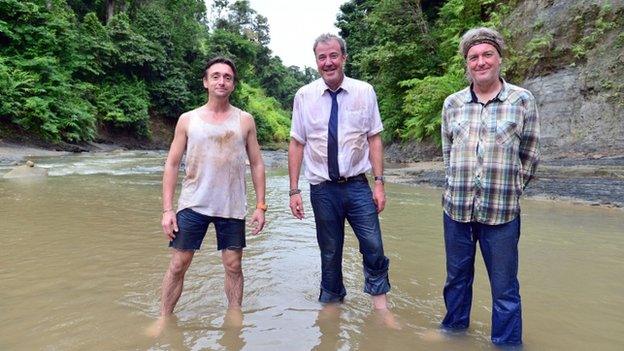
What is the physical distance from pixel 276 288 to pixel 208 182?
120 cm

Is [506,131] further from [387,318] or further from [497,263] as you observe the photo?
[387,318]

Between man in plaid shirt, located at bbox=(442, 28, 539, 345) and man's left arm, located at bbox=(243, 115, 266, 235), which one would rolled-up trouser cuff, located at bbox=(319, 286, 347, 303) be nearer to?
man's left arm, located at bbox=(243, 115, 266, 235)

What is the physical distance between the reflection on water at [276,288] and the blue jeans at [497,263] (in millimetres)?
188

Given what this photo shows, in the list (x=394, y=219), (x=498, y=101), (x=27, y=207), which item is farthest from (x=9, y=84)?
(x=498, y=101)

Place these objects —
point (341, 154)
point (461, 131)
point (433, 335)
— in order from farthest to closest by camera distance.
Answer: point (341, 154)
point (433, 335)
point (461, 131)

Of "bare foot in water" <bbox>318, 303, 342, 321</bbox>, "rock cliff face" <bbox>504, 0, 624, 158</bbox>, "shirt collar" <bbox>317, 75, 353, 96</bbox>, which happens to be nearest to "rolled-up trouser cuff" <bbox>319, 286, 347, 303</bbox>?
"bare foot in water" <bbox>318, 303, 342, 321</bbox>

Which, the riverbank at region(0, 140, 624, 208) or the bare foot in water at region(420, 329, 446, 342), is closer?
the bare foot in water at region(420, 329, 446, 342)

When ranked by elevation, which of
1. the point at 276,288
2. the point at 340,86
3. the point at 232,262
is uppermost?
the point at 340,86

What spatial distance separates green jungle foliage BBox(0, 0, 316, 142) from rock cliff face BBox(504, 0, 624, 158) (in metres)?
19.3

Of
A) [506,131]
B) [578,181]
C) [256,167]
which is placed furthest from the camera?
[578,181]

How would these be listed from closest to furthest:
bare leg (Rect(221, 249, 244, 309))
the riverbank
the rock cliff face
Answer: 1. bare leg (Rect(221, 249, 244, 309))
2. the riverbank
3. the rock cliff face

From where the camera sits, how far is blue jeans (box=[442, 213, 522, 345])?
2605 millimetres

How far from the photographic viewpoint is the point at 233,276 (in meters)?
3.34

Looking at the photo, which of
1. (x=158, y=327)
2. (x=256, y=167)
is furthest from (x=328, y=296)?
(x=158, y=327)
